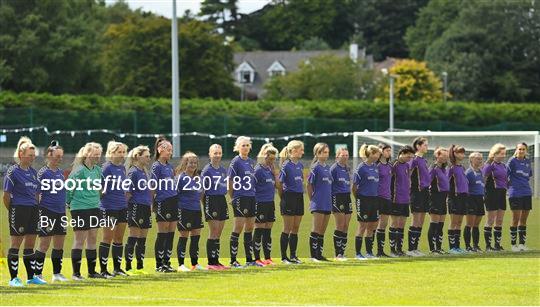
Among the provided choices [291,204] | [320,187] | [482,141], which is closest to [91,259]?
[291,204]

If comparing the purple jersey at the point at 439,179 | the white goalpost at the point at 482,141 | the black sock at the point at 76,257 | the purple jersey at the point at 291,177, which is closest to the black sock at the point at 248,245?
the purple jersey at the point at 291,177

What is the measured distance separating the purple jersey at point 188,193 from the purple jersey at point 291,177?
62.2 inches

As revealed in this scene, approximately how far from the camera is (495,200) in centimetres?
2139

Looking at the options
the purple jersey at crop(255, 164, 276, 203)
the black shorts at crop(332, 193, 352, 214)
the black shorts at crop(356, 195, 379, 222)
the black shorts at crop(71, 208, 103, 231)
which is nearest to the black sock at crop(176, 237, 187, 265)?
the purple jersey at crop(255, 164, 276, 203)

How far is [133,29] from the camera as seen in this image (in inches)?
3199

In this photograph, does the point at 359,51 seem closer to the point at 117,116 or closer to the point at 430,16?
the point at 430,16

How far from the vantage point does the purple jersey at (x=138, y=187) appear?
1767cm

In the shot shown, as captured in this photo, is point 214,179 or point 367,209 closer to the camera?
point 214,179

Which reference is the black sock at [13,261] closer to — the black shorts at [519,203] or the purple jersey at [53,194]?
the purple jersey at [53,194]

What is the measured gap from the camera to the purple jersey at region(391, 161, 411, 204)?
20281mm

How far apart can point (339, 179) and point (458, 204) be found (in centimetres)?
238

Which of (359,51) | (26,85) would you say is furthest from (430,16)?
(26,85)

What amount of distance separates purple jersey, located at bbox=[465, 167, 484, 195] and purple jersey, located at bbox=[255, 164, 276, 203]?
3.78 metres

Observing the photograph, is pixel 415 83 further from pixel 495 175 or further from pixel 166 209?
pixel 166 209
